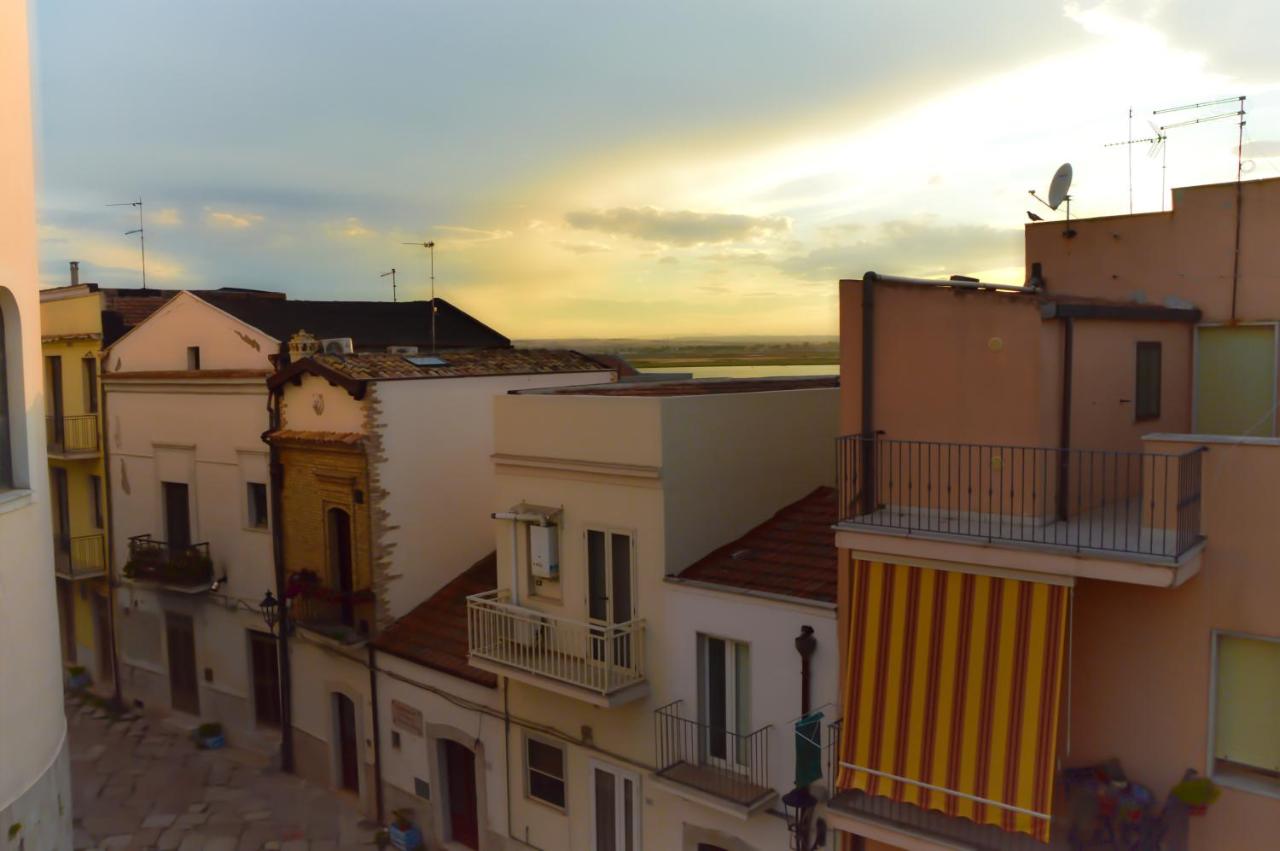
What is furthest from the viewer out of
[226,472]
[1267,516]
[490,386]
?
[226,472]

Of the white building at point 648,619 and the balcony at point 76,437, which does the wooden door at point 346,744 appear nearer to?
the white building at point 648,619

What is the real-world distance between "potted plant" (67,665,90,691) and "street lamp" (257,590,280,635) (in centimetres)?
954

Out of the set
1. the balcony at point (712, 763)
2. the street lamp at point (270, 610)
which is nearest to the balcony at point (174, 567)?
the street lamp at point (270, 610)

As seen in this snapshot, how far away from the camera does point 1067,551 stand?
908 centimetres

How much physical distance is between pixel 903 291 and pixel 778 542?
14.6 ft

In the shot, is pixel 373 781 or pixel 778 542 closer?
pixel 778 542

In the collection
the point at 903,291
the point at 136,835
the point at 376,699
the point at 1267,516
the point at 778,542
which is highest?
the point at 903,291

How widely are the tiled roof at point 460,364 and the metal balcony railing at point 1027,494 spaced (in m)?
10.6

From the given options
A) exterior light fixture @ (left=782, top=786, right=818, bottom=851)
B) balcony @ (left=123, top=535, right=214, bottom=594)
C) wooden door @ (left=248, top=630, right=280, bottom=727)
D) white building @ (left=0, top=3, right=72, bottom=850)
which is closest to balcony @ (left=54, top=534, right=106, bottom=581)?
balcony @ (left=123, top=535, right=214, bottom=594)

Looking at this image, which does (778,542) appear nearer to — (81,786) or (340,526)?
(340,526)

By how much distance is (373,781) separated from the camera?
62.9 feet

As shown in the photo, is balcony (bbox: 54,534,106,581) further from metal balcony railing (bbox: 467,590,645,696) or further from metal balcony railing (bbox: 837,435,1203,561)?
metal balcony railing (bbox: 837,435,1203,561)

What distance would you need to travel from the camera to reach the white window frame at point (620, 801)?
14180mm

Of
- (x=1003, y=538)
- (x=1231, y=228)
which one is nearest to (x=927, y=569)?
(x=1003, y=538)
